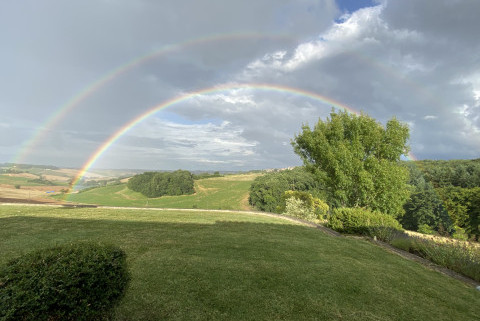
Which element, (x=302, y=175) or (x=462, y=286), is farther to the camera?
(x=302, y=175)

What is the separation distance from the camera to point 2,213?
443 inches

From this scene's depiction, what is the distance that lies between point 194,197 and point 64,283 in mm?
63139

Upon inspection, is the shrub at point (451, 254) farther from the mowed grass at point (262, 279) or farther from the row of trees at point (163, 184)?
the row of trees at point (163, 184)

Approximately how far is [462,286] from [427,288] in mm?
1254

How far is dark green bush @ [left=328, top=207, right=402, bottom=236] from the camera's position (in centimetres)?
1107

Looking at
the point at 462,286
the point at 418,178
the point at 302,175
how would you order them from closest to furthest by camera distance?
the point at 462,286 → the point at 418,178 → the point at 302,175

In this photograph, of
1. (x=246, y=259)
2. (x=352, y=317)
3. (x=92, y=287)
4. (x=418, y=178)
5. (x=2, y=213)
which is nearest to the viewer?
(x=92, y=287)

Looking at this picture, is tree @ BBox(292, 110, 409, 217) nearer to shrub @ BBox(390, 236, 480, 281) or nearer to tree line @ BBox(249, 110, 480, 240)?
tree line @ BBox(249, 110, 480, 240)

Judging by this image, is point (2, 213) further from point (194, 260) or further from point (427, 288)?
point (427, 288)

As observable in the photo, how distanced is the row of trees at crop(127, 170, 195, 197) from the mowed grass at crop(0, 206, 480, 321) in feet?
201

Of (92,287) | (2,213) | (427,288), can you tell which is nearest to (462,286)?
(427,288)

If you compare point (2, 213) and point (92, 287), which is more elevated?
point (92, 287)

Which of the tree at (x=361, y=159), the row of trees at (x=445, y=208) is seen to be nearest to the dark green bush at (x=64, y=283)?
the tree at (x=361, y=159)

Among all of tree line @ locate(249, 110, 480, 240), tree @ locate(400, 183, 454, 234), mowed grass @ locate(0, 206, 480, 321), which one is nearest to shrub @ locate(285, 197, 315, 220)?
tree line @ locate(249, 110, 480, 240)
